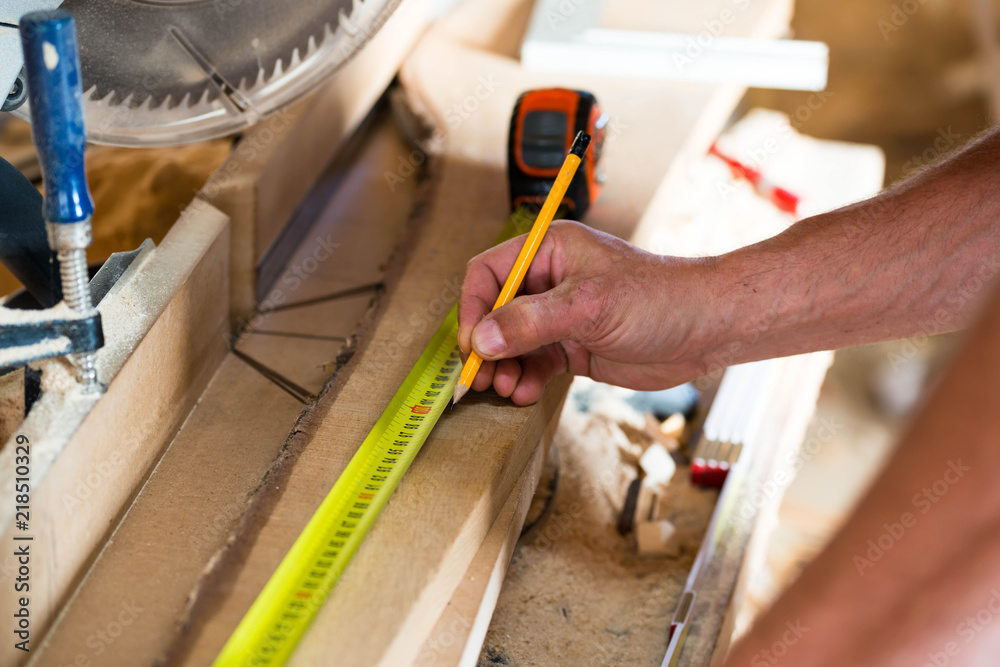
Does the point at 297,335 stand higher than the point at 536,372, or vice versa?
the point at 536,372

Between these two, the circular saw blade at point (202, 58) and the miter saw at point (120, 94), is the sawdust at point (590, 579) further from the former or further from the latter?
the circular saw blade at point (202, 58)

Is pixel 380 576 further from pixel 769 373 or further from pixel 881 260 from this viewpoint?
pixel 769 373


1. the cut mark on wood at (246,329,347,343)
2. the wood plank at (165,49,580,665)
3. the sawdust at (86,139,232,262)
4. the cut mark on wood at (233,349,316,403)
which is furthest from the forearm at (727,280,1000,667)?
the sawdust at (86,139,232,262)

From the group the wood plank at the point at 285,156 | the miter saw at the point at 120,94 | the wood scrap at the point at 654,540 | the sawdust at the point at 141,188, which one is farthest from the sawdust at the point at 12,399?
the wood scrap at the point at 654,540

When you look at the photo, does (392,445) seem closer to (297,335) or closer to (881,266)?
(297,335)

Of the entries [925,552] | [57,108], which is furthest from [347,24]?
[925,552]

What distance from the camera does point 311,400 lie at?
1318 mm

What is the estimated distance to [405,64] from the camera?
213 cm

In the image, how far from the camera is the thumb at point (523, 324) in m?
1.18

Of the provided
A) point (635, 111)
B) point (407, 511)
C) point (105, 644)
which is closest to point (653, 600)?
point (407, 511)

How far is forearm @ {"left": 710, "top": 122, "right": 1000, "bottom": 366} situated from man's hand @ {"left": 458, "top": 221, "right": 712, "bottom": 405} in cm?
8

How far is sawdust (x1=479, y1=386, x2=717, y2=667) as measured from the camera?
1.27m

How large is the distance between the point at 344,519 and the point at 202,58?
817 millimetres

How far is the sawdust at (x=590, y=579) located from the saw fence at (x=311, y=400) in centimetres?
12
